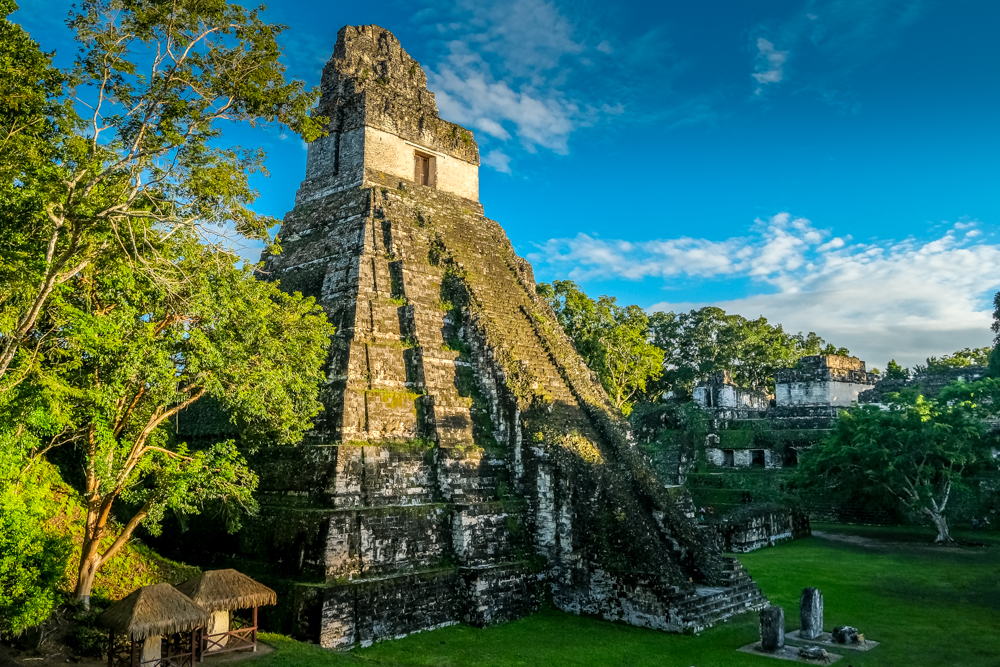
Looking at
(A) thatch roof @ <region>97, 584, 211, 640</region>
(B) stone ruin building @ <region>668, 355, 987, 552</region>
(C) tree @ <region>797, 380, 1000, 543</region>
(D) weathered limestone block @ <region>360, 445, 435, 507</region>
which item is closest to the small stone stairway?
(D) weathered limestone block @ <region>360, 445, 435, 507</region>

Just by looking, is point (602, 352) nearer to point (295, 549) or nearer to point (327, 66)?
point (327, 66)

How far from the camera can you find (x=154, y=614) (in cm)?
769

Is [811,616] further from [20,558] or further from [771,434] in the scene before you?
[771,434]

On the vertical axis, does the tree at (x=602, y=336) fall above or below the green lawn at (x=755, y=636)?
above

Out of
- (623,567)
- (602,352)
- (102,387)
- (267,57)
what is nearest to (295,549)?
(102,387)

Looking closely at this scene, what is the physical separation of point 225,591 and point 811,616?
28.2 feet

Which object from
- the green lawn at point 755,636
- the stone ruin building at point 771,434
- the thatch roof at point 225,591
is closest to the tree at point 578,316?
the stone ruin building at point 771,434

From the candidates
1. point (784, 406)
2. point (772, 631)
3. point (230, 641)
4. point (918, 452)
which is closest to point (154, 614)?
point (230, 641)

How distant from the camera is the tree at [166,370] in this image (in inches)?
327

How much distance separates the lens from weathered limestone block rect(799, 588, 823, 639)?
34.2 feet

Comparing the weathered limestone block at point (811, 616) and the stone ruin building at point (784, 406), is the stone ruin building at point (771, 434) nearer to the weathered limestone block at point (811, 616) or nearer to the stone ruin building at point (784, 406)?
the stone ruin building at point (784, 406)

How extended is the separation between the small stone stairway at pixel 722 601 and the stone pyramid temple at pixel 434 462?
0.03 metres

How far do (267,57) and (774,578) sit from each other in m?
13.7

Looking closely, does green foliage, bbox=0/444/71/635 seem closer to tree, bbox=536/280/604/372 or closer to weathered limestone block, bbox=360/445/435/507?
weathered limestone block, bbox=360/445/435/507
